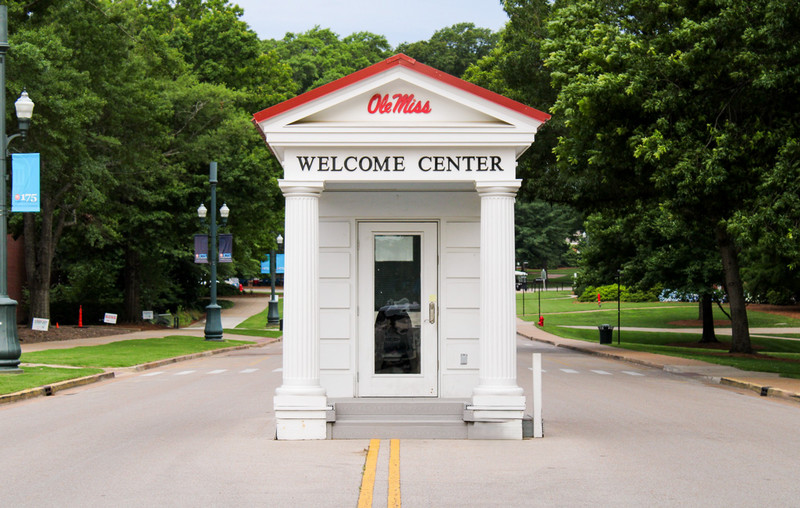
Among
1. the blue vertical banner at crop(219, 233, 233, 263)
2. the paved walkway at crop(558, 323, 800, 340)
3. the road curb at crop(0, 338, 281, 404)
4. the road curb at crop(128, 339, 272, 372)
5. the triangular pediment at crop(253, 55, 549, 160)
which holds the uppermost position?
the triangular pediment at crop(253, 55, 549, 160)

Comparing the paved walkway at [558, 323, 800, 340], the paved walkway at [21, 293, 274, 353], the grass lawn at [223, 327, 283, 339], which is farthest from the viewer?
the paved walkway at [558, 323, 800, 340]

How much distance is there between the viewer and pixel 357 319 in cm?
1228

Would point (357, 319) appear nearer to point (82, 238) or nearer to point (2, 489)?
point (2, 489)

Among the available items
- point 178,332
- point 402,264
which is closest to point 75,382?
point 402,264

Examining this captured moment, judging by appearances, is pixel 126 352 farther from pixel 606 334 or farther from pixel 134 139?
pixel 606 334

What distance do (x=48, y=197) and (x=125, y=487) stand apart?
28.0m

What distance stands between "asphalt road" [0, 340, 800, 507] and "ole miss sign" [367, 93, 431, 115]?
411cm

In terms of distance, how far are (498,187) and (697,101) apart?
10.2 metres

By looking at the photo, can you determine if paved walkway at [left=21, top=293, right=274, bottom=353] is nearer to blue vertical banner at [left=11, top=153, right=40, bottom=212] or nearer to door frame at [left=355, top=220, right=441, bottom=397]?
blue vertical banner at [left=11, top=153, right=40, bottom=212]

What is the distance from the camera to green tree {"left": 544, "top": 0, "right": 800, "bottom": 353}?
18.4 meters

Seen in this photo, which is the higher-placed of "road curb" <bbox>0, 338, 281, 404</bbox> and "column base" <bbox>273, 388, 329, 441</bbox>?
"column base" <bbox>273, 388, 329, 441</bbox>

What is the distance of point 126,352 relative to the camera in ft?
91.7

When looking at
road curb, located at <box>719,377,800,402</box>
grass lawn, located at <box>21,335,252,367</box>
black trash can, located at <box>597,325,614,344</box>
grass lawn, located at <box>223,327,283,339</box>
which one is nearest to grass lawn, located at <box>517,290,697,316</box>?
black trash can, located at <box>597,325,614,344</box>

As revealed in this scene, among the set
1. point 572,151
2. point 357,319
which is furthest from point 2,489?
point 572,151
